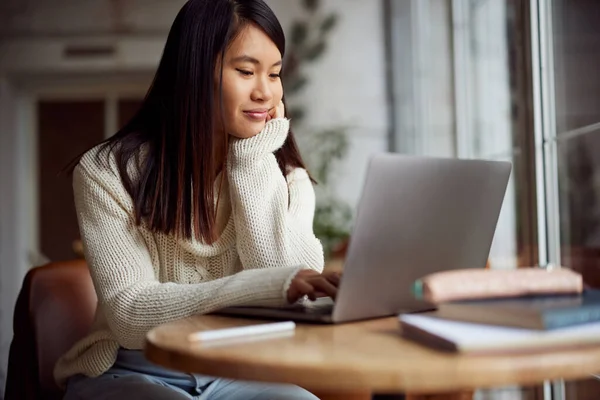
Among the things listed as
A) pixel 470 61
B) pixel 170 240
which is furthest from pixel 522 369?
pixel 470 61

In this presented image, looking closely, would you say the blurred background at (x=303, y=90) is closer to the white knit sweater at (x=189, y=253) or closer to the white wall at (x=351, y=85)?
the white wall at (x=351, y=85)

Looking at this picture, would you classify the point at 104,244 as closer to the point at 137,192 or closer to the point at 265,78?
the point at 137,192

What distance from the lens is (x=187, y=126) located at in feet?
4.82

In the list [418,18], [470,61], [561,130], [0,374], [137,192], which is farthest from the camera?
[418,18]

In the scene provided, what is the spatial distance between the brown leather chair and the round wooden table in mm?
835

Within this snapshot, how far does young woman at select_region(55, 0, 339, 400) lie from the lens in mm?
1307

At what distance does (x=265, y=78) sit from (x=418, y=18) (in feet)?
9.13

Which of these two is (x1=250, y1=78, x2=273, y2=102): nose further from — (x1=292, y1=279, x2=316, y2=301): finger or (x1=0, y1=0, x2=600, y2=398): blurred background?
(x1=0, y1=0, x2=600, y2=398): blurred background

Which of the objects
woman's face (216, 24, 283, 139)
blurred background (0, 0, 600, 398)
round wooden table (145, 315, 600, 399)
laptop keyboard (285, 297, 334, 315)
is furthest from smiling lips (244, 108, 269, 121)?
blurred background (0, 0, 600, 398)

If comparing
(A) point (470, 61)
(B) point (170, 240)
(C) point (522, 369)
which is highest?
(A) point (470, 61)

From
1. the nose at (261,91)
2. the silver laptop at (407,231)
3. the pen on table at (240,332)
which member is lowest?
the pen on table at (240,332)

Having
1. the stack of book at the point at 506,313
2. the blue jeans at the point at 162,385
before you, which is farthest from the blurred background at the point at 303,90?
the stack of book at the point at 506,313

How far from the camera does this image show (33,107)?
199 inches

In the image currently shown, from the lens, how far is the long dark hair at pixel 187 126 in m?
1.41
